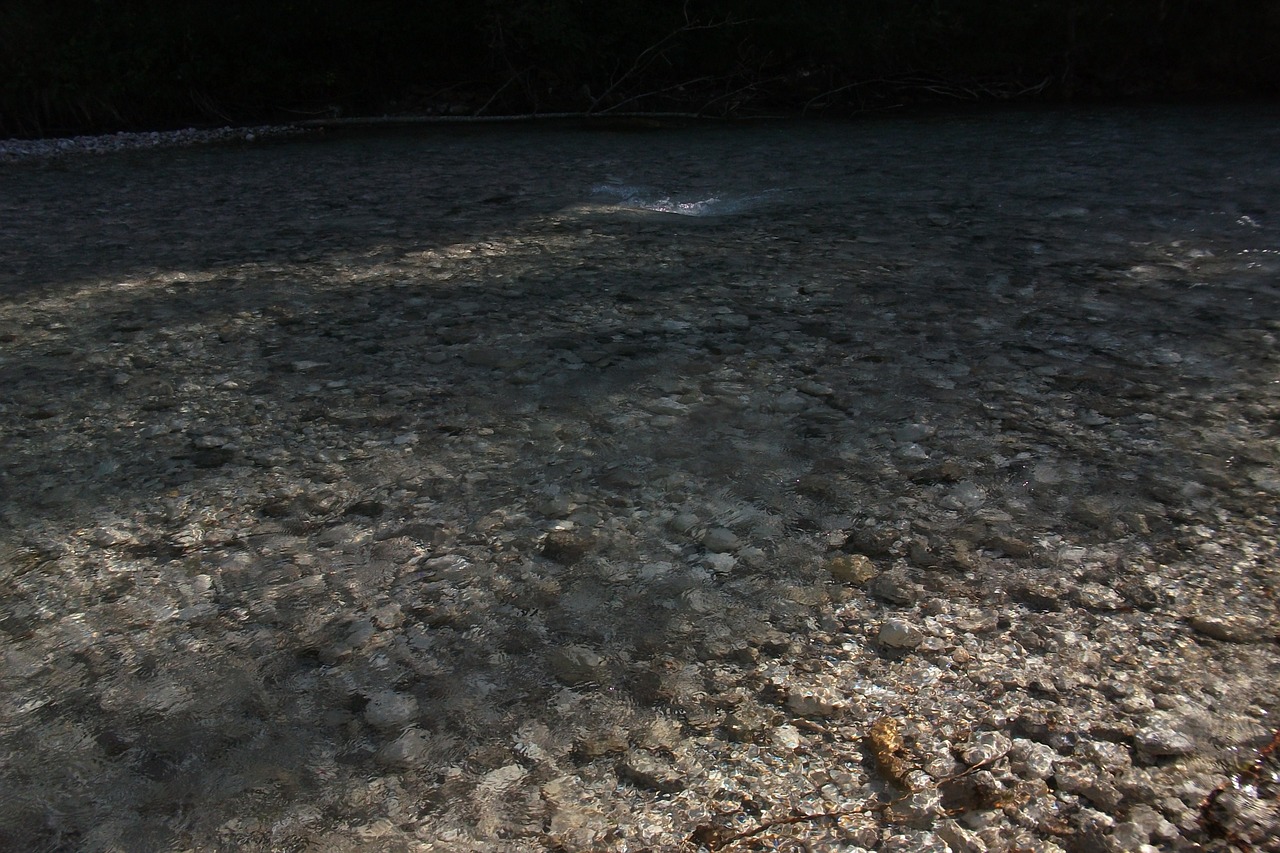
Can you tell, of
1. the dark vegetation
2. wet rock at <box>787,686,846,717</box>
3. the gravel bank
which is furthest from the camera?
the dark vegetation

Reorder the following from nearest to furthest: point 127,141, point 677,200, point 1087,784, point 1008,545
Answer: point 1087,784
point 1008,545
point 677,200
point 127,141

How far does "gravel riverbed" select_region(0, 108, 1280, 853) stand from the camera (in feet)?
3.18

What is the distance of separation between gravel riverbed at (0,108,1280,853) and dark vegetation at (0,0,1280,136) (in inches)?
139

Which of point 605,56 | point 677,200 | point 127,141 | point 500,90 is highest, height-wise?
point 605,56

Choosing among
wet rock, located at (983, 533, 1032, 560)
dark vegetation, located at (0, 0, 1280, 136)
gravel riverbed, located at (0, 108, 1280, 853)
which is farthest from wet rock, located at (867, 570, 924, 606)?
dark vegetation, located at (0, 0, 1280, 136)

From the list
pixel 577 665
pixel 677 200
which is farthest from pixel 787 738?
pixel 677 200

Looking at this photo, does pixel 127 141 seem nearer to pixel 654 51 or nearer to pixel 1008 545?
pixel 654 51

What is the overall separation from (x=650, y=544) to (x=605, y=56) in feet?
17.4

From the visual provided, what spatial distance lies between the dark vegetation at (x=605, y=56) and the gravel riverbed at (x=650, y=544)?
3523 millimetres

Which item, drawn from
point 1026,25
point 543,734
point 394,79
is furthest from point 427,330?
point 1026,25

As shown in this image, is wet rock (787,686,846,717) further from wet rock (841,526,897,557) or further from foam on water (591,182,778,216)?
foam on water (591,182,778,216)

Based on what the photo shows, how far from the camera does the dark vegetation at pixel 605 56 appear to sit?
5.62 meters

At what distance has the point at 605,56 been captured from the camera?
6094 mm

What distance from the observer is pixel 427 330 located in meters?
2.16
